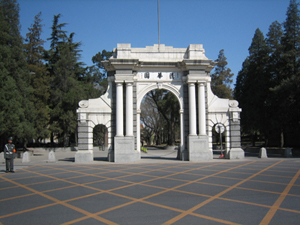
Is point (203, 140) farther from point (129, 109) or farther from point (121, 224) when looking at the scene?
point (121, 224)

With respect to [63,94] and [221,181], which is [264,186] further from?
[63,94]

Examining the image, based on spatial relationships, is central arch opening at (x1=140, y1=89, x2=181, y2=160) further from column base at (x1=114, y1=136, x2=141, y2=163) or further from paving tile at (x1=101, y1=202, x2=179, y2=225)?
paving tile at (x1=101, y1=202, x2=179, y2=225)

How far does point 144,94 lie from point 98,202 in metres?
10.9

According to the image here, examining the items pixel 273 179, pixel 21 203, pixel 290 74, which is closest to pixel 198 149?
pixel 273 179

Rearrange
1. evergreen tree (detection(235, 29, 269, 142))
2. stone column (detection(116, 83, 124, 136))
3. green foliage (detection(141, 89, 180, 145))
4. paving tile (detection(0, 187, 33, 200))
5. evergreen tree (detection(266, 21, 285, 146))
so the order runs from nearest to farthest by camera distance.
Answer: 1. paving tile (detection(0, 187, 33, 200))
2. stone column (detection(116, 83, 124, 136))
3. evergreen tree (detection(266, 21, 285, 146))
4. evergreen tree (detection(235, 29, 269, 142))
5. green foliage (detection(141, 89, 180, 145))

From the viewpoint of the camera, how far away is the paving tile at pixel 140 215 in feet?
15.5

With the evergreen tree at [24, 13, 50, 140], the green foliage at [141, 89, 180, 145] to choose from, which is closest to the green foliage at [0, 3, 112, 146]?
the evergreen tree at [24, 13, 50, 140]

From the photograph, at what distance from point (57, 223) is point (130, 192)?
2658 millimetres

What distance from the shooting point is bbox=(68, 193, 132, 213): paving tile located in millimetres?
5574

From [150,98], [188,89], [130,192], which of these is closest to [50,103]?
[150,98]

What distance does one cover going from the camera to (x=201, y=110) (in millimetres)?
15789

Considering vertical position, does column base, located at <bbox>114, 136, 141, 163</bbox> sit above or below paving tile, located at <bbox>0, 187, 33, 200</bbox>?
above

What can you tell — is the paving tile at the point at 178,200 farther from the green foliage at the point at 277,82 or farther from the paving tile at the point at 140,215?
the green foliage at the point at 277,82

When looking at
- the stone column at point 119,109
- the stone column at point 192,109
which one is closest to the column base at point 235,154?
the stone column at point 192,109
